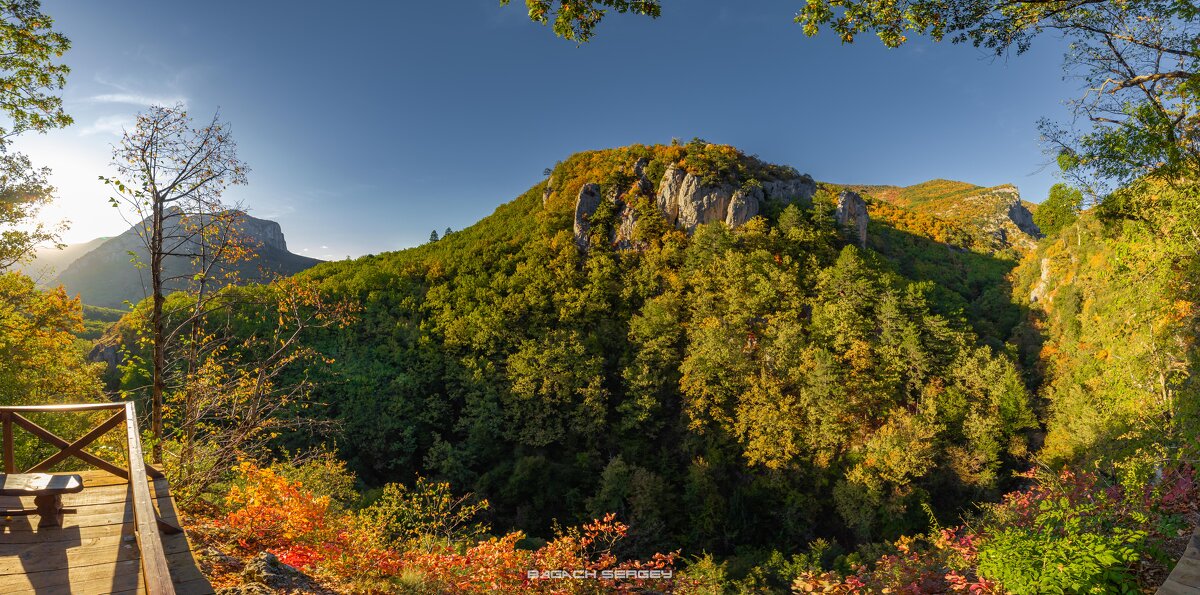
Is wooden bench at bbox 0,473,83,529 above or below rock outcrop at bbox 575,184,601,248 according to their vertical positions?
below

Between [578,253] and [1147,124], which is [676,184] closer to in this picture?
[578,253]

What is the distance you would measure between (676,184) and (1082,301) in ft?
99.1

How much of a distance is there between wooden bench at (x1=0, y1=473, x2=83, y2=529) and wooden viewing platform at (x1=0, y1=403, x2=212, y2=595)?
0.10 m

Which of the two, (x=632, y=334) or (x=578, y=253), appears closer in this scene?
(x=632, y=334)

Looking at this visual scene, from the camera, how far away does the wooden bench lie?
163 inches

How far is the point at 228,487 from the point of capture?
10156 millimetres

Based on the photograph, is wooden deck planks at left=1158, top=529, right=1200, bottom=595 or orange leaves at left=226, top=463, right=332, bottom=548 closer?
wooden deck planks at left=1158, top=529, right=1200, bottom=595

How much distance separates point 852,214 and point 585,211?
2395 centimetres

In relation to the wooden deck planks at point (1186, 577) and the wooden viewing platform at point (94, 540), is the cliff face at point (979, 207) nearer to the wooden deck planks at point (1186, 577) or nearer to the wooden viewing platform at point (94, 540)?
the wooden deck planks at point (1186, 577)

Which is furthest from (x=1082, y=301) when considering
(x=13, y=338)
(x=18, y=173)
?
(x=13, y=338)

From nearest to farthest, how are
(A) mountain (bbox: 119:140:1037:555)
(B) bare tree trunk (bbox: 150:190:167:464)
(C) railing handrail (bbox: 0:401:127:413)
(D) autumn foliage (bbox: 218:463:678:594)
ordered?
(C) railing handrail (bbox: 0:401:127:413)
(B) bare tree trunk (bbox: 150:190:167:464)
(D) autumn foliage (bbox: 218:463:678:594)
(A) mountain (bbox: 119:140:1037:555)

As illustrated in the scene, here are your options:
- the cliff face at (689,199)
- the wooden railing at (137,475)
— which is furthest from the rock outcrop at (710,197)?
the wooden railing at (137,475)

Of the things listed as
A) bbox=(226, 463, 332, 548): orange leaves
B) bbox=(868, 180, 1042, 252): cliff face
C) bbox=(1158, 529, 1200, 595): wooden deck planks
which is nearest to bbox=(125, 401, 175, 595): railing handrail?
bbox=(226, 463, 332, 548): orange leaves

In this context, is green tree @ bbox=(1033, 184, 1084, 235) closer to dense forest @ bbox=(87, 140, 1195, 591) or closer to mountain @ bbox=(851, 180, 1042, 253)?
dense forest @ bbox=(87, 140, 1195, 591)
